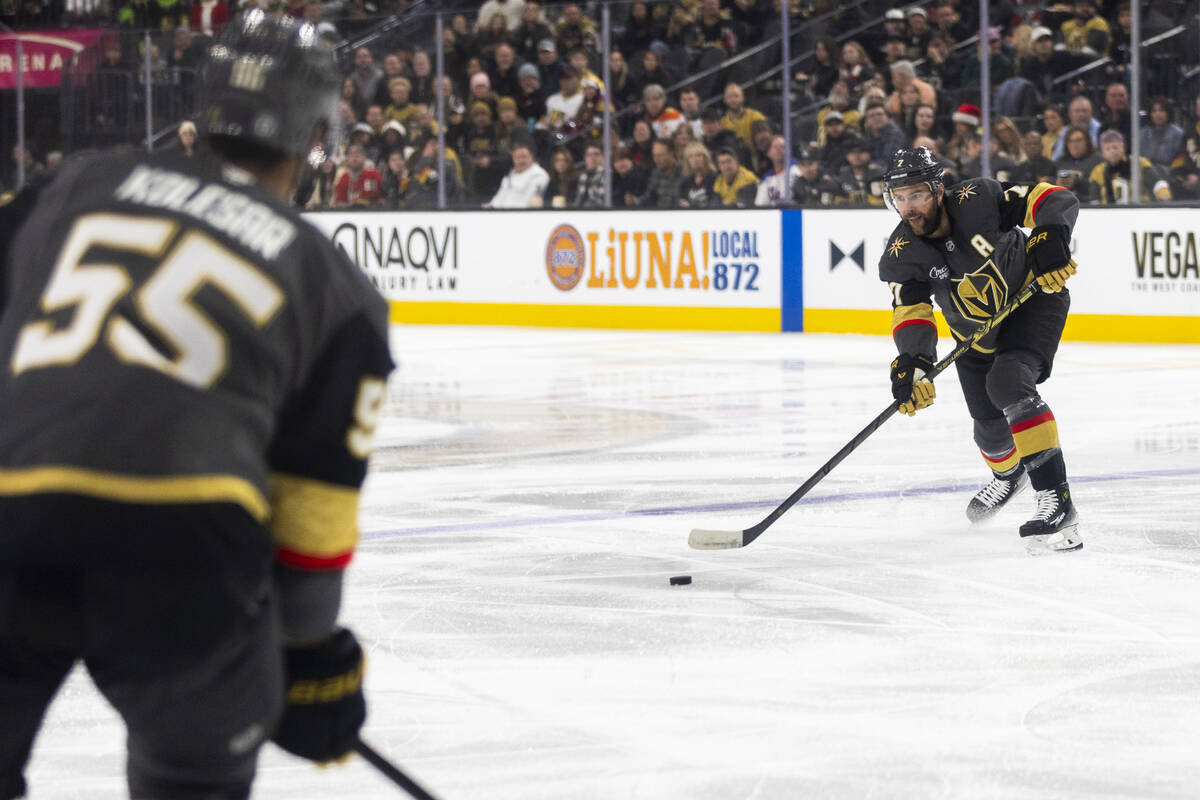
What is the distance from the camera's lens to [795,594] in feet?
14.5

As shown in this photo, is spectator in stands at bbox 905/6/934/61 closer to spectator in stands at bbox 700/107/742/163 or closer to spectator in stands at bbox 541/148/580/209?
spectator in stands at bbox 700/107/742/163

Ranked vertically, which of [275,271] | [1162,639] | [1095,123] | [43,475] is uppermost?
[1095,123]

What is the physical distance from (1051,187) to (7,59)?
1331cm

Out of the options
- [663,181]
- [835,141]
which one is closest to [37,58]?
[663,181]

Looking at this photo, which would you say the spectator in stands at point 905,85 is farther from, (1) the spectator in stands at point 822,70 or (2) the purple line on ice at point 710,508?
(2) the purple line on ice at point 710,508

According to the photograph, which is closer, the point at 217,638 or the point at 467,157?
the point at 217,638

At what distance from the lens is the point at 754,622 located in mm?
4109

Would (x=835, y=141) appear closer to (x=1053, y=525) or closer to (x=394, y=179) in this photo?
(x=394, y=179)

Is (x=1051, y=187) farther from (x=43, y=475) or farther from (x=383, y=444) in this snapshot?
(x=43, y=475)

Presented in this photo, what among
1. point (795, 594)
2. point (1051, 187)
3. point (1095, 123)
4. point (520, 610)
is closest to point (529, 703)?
point (520, 610)

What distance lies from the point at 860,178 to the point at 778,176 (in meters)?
0.65

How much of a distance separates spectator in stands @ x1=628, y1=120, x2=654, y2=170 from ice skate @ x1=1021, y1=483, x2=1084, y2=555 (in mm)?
8363

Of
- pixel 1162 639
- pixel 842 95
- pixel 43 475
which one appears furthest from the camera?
pixel 842 95

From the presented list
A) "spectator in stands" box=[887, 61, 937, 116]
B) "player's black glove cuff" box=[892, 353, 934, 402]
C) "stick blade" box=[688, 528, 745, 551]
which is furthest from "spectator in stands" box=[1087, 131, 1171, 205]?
"stick blade" box=[688, 528, 745, 551]
